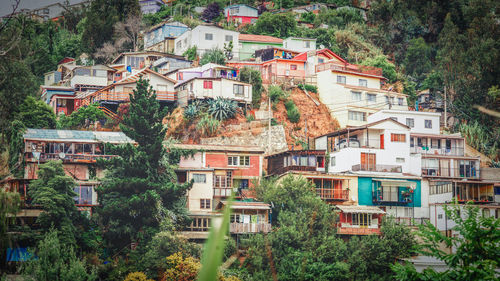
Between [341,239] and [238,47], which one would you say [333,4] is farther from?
[341,239]

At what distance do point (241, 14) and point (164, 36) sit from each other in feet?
53.8

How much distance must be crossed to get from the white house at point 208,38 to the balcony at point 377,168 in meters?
26.2

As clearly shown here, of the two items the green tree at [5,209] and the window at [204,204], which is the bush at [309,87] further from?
the green tree at [5,209]

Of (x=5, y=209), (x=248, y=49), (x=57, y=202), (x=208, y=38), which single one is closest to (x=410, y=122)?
(x=248, y=49)

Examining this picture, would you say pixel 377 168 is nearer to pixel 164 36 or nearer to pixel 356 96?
pixel 356 96

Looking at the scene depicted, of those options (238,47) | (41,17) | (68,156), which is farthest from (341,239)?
(41,17)

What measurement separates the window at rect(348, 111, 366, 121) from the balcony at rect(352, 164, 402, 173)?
10.4m

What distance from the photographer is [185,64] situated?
61969 millimetres

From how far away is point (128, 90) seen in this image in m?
55.1

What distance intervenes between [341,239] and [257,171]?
949 centimetres

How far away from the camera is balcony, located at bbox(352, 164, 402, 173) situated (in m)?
44.2

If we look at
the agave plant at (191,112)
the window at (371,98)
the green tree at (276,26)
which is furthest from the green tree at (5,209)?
the green tree at (276,26)

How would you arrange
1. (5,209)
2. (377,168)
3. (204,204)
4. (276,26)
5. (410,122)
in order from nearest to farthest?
(5,209) → (204,204) → (377,168) → (410,122) → (276,26)

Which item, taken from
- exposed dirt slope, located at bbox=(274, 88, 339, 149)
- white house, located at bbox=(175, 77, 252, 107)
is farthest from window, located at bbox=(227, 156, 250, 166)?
white house, located at bbox=(175, 77, 252, 107)
